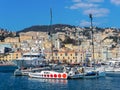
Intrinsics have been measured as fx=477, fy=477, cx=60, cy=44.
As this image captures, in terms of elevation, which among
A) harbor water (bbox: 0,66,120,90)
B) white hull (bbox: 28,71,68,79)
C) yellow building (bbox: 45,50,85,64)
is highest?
yellow building (bbox: 45,50,85,64)

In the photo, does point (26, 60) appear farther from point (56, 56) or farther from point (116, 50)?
point (116, 50)

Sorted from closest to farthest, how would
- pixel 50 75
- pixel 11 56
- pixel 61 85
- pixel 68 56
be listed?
pixel 61 85 → pixel 50 75 → pixel 68 56 → pixel 11 56

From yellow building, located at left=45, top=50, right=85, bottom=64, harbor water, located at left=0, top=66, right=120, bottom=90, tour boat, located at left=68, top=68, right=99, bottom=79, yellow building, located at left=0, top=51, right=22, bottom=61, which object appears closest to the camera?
harbor water, located at left=0, top=66, right=120, bottom=90

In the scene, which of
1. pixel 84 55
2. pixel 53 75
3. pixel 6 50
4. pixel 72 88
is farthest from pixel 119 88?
pixel 6 50

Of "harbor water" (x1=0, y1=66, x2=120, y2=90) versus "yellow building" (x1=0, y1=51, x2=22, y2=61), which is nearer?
"harbor water" (x1=0, y1=66, x2=120, y2=90)

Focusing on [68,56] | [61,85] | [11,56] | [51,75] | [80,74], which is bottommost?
[61,85]

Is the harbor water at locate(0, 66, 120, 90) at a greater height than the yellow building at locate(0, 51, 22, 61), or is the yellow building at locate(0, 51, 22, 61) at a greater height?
the yellow building at locate(0, 51, 22, 61)

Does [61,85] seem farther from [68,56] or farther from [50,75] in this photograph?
[68,56]

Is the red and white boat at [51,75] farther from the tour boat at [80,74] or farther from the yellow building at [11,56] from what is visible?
the yellow building at [11,56]

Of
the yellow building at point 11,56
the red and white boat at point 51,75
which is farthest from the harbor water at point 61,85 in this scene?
the yellow building at point 11,56

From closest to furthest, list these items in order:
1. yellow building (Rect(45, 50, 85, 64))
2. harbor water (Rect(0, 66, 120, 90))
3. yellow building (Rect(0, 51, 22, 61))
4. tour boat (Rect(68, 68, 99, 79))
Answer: harbor water (Rect(0, 66, 120, 90)) < tour boat (Rect(68, 68, 99, 79)) < yellow building (Rect(45, 50, 85, 64)) < yellow building (Rect(0, 51, 22, 61))

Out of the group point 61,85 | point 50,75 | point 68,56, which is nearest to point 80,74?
point 50,75

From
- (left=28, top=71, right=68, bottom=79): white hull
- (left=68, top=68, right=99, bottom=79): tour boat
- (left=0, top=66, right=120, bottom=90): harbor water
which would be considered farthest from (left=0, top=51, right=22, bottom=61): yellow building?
(left=0, top=66, right=120, bottom=90): harbor water

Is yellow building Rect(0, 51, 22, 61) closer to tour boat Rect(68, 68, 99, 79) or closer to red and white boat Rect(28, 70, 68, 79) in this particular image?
red and white boat Rect(28, 70, 68, 79)
